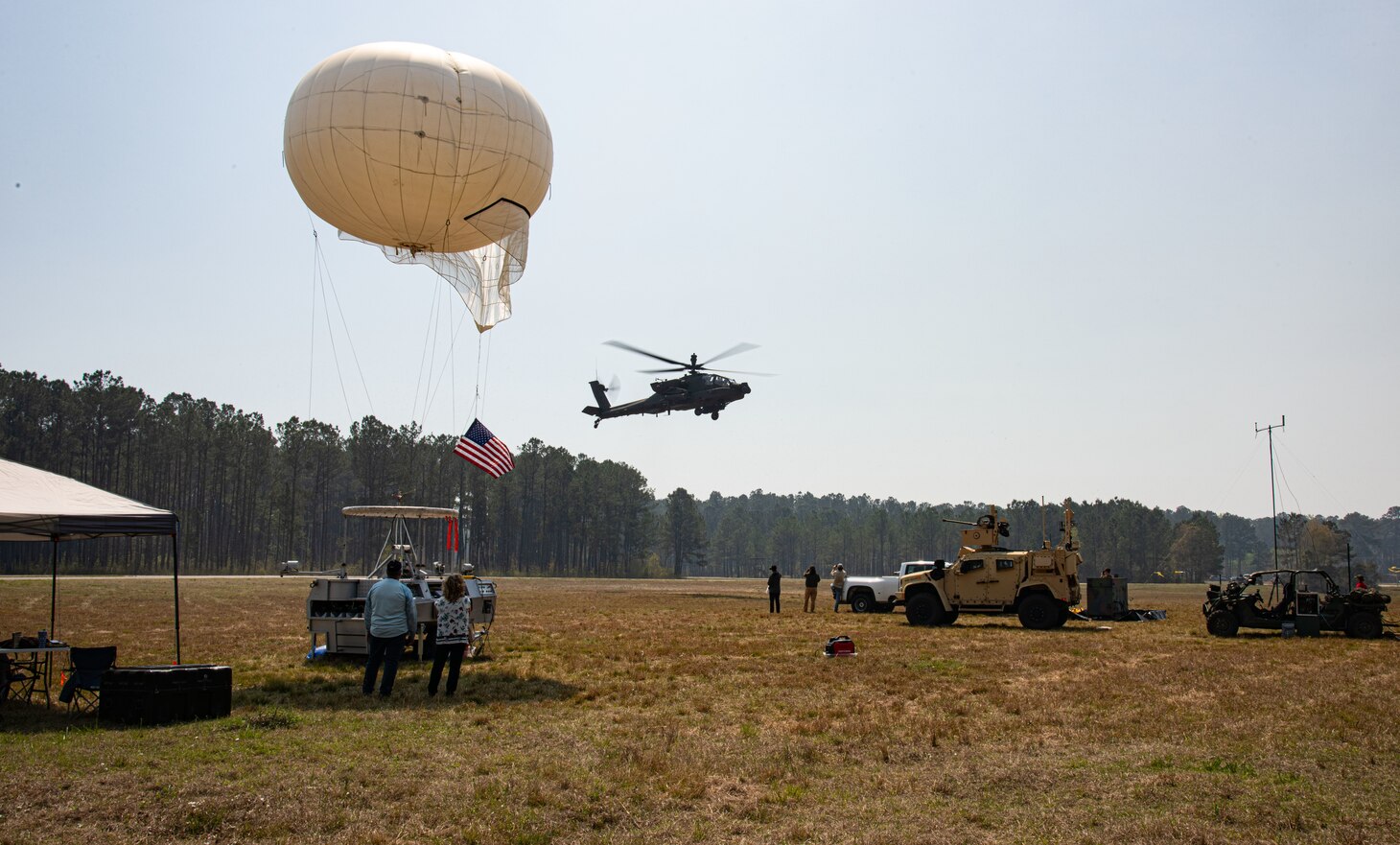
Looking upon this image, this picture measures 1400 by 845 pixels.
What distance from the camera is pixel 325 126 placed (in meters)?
14.3

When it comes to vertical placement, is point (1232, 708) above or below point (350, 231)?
below

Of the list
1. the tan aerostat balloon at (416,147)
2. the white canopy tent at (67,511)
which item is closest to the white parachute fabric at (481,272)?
the tan aerostat balloon at (416,147)

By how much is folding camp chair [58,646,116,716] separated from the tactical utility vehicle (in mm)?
19547

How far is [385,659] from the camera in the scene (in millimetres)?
10766

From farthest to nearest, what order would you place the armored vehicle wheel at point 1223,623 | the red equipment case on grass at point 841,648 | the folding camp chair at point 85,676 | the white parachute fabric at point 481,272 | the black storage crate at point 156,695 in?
the armored vehicle wheel at point 1223,623, the white parachute fabric at point 481,272, the red equipment case on grass at point 841,648, the folding camp chair at point 85,676, the black storage crate at point 156,695

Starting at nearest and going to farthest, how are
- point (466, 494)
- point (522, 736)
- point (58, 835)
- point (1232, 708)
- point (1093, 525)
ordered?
1. point (58, 835)
2. point (522, 736)
3. point (1232, 708)
4. point (466, 494)
5. point (1093, 525)

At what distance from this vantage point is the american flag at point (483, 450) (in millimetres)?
22766

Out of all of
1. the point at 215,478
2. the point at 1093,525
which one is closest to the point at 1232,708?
the point at 215,478

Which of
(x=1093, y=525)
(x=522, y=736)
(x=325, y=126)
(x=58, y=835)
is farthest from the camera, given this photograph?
(x=1093, y=525)

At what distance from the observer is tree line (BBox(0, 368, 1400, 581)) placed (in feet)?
246

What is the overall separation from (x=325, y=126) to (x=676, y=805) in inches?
470

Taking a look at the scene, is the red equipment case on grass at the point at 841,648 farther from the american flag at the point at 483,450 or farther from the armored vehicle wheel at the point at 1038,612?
the american flag at the point at 483,450

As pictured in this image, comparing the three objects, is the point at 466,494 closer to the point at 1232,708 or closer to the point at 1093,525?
the point at 1093,525

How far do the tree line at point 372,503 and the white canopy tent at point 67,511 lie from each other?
35705 millimetres
